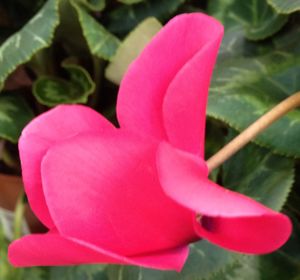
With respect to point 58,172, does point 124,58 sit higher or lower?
lower

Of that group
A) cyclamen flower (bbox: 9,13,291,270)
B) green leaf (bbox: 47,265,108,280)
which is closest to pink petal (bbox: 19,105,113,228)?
cyclamen flower (bbox: 9,13,291,270)

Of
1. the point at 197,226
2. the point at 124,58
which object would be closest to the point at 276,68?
the point at 124,58

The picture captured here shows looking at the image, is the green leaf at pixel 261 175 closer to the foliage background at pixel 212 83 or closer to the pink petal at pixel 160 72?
the foliage background at pixel 212 83

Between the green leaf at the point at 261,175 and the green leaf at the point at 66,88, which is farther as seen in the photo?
the green leaf at the point at 66,88

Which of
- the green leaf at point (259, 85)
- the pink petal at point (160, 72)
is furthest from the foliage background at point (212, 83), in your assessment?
the pink petal at point (160, 72)

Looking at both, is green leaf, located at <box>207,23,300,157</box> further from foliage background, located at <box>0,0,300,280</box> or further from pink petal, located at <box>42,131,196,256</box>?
pink petal, located at <box>42,131,196,256</box>

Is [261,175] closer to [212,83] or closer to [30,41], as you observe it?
[212,83]

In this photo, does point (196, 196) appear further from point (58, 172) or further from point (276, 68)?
point (276, 68)
